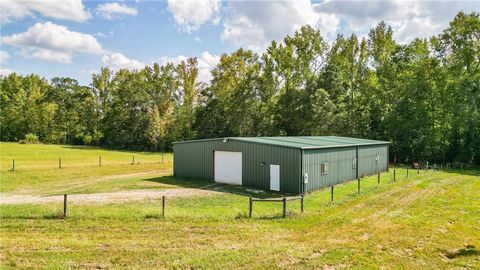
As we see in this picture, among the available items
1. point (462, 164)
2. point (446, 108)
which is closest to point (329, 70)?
point (446, 108)

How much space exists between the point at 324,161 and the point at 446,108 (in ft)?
89.0

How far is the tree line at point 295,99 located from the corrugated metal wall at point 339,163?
14.0 metres

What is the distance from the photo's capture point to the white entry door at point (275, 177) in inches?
832

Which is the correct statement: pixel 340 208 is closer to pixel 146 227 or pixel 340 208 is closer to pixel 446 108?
pixel 146 227

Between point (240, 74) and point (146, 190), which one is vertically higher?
point (240, 74)

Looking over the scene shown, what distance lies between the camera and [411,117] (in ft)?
140

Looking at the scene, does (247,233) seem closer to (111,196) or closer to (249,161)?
(111,196)

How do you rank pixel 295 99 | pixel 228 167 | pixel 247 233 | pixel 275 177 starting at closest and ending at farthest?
1. pixel 247 233
2. pixel 275 177
3. pixel 228 167
4. pixel 295 99

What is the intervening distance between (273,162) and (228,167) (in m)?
3.78

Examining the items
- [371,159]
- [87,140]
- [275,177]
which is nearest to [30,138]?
[87,140]

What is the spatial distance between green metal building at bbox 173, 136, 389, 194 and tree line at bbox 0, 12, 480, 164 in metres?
17.3

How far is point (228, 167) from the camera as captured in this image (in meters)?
24.0

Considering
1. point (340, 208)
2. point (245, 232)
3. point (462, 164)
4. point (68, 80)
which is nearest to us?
Answer: point (245, 232)

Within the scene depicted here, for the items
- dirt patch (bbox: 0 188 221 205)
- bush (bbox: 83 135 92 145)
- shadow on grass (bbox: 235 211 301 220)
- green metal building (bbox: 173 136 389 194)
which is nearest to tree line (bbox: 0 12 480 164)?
bush (bbox: 83 135 92 145)
